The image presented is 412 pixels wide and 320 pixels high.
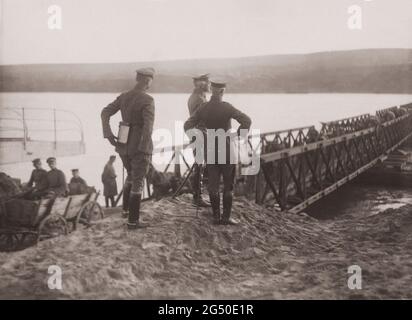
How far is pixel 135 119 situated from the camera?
535 cm

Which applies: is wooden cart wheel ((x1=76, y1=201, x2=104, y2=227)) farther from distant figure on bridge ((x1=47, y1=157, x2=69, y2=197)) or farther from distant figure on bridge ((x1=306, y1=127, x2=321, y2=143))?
distant figure on bridge ((x1=306, y1=127, x2=321, y2=143))

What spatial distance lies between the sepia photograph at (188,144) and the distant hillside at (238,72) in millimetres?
29

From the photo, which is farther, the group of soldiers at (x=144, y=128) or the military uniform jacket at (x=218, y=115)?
the military uniform jacket at (x=218, y=115)

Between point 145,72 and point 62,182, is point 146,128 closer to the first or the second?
point 145,72

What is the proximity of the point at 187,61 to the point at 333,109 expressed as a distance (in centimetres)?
743

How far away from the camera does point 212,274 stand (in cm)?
497

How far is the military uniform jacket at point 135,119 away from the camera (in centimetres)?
525

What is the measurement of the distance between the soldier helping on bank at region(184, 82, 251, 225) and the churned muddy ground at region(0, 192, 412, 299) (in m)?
0.47

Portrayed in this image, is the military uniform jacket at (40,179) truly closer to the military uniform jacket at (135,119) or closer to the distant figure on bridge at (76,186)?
the distant figure on bridge at (76,186)

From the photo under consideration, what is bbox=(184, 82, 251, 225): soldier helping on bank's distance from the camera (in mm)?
5441

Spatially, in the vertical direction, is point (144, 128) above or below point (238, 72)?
below

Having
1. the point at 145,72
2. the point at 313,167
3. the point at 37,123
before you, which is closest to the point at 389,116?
the point at 313,167

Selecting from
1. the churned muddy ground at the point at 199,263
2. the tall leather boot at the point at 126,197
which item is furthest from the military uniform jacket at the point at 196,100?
the churned muddy ground at the point at 199,263

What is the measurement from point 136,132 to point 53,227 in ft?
9.03
